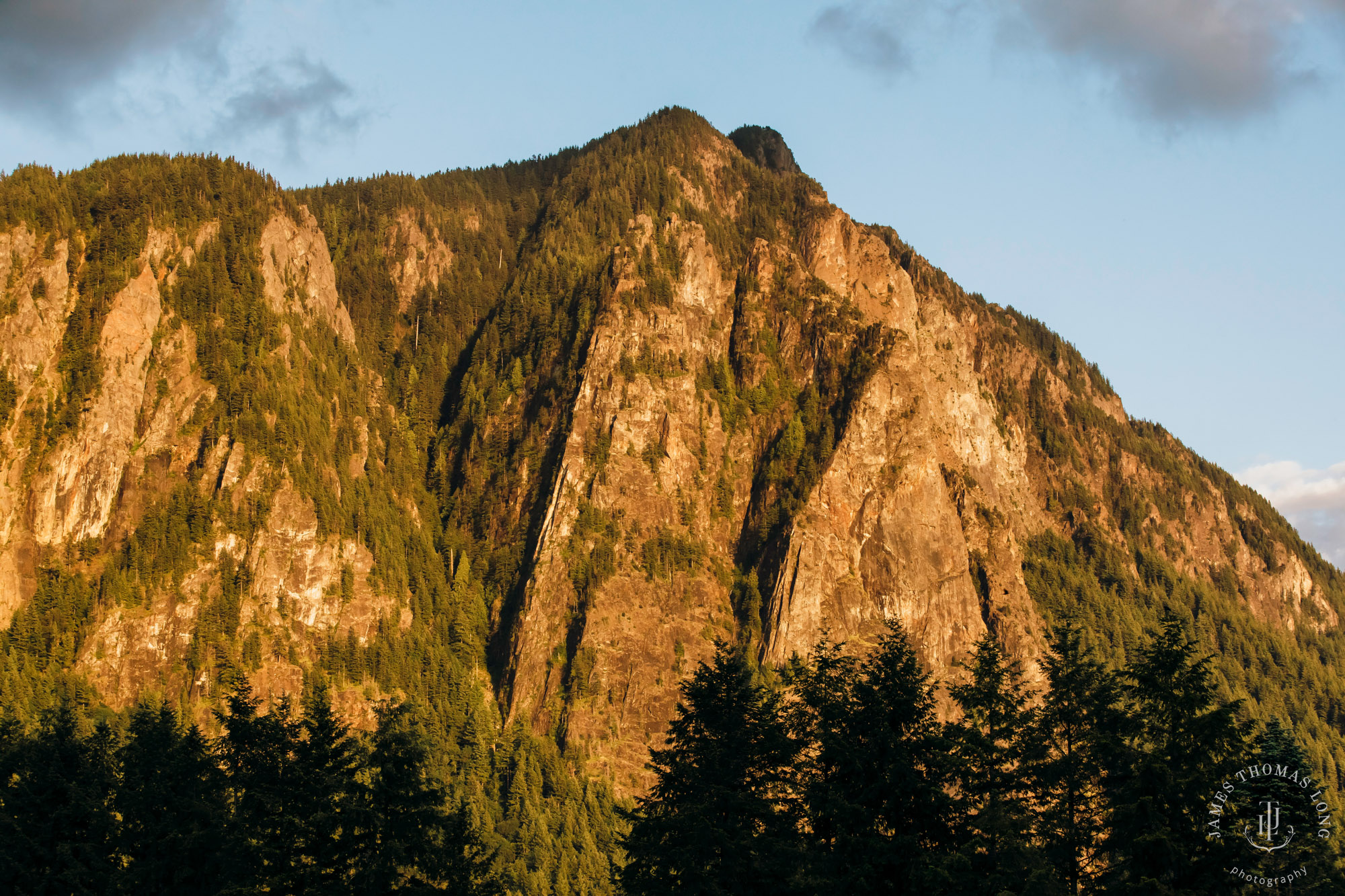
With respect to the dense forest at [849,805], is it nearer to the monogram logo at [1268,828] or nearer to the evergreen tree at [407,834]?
the evergreen tree at [407,834]

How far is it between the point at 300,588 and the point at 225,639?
1597 centimetres

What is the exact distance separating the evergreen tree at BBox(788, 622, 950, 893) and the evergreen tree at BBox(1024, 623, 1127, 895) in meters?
4.69

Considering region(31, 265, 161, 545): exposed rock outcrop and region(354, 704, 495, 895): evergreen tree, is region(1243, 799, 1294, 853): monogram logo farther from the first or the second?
region(31, 265, 161, 545): exposed rock outcrop

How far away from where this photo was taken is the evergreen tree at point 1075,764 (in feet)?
156

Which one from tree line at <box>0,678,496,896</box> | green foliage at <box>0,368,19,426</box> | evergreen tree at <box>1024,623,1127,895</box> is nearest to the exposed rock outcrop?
green foliage at <box>0,368,19,426</box>

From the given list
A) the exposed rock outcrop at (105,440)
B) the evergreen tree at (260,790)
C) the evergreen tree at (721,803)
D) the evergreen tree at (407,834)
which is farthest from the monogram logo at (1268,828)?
the exposed rock outcrop at (105,440)

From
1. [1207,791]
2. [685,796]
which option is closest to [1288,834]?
[1207,791]

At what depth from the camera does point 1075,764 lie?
49.7 metres

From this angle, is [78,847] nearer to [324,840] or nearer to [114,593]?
[324,840]

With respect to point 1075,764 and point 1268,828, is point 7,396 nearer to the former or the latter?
point 1075,764

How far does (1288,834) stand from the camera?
1769 inches

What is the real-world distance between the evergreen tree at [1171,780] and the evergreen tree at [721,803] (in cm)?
1112

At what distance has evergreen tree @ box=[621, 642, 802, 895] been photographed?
47.0 m

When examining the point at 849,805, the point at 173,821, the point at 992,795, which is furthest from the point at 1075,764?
the point at 173,821
